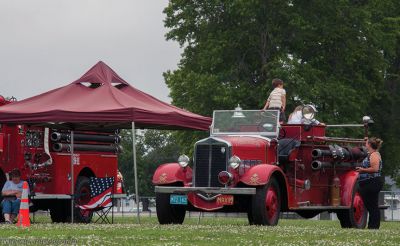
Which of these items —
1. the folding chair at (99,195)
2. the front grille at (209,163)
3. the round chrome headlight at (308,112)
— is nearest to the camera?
the front grille at (209,163)

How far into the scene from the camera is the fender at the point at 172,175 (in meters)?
21.8

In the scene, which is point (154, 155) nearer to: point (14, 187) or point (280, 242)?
point (14, 187)

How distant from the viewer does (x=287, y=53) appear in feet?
151

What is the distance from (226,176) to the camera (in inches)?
825

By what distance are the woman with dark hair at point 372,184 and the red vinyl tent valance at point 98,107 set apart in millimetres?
3766

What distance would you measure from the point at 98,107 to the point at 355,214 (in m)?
6.04

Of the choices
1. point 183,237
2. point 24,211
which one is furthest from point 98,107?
point 183,237

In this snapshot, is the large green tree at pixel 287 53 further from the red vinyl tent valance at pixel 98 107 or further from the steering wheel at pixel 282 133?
the steering wheel at pixel 282 133

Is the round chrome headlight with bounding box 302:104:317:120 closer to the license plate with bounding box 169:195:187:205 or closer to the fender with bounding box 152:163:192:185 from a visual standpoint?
the fender with bounding box 152:163:192:185

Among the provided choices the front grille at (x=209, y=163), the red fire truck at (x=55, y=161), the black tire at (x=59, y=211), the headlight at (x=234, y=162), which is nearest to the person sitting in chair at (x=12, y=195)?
the red fire truck at (x=55, y=161)

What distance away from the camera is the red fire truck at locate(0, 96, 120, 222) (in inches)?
952

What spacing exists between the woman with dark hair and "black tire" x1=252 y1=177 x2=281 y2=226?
77.2 inches

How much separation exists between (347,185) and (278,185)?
2.87 m

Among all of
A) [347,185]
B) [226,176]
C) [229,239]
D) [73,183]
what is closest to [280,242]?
[229,239]
